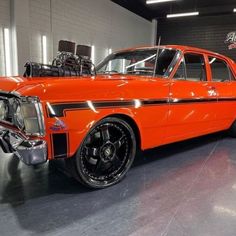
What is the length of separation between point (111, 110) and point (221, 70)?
2.51 meters

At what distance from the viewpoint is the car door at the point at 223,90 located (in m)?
3.57

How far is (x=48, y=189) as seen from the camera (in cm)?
234

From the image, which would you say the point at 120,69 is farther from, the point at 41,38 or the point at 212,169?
the point at 41,38

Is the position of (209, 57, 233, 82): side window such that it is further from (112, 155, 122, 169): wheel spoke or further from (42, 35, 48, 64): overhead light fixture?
(42, 35, 48, 64): overhead light fixture

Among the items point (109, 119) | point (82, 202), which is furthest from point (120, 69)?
point (82, 202)

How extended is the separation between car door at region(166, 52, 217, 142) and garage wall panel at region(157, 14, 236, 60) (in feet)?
36.0

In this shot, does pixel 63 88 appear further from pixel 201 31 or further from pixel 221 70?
pixel 201 31

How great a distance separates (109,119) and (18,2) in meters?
6.52

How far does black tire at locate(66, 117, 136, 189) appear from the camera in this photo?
2213mm

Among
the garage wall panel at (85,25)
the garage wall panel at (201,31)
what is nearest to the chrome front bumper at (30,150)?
the garage wall panel at (85,25)

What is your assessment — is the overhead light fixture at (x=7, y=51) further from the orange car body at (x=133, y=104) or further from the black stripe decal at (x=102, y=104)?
the black stripe decal at (x=102, y=104)

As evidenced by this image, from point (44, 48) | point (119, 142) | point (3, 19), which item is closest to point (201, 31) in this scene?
point (44, 48)

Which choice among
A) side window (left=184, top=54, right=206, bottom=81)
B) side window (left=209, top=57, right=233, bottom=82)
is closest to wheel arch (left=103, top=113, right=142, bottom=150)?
side window (left=184, top=54, right=206, bottom=81)

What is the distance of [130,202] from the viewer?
7.07 ft
